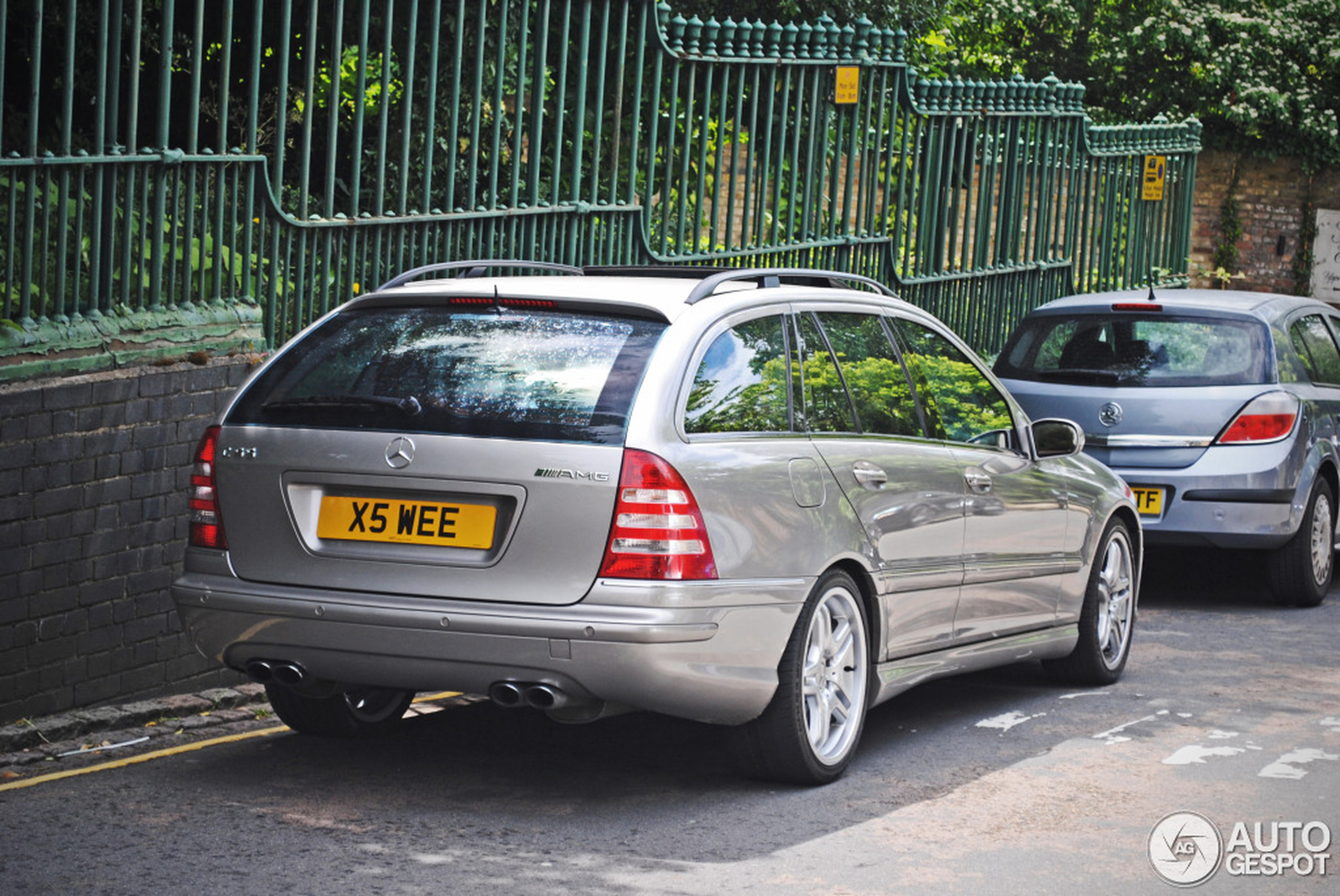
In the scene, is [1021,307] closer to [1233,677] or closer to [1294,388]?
[1294,388]

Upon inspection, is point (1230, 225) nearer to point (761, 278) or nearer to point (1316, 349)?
point (1316, 349)

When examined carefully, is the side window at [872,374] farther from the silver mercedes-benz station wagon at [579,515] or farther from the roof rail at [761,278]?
the roof rail at [761,278]

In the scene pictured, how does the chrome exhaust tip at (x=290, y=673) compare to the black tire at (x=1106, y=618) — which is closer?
the chrome exhaust tip at (x=290, y=673)

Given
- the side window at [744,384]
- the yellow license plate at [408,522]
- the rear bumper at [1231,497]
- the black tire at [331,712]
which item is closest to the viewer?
the yellow license plate at [408,522]

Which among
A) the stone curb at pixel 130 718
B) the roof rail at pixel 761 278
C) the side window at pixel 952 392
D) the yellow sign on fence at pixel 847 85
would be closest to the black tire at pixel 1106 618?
the side window at pixel 952 392

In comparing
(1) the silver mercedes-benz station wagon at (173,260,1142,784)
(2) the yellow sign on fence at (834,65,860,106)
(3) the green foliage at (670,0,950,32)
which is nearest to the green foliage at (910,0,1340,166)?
(3) the green foliage at (670,0,950,32)

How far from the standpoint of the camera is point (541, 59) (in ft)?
32.0

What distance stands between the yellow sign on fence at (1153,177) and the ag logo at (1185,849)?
43.7 ft

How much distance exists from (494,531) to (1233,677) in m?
4.23

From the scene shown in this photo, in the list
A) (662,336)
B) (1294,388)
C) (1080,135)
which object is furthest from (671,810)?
(1080,135)

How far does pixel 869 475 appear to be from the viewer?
20.8 feet

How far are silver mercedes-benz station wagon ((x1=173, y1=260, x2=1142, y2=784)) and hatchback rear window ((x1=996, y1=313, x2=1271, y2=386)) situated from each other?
13.6 feet

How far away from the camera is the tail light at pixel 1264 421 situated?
10.2 metres

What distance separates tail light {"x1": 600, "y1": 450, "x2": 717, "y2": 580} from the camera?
211 inches
